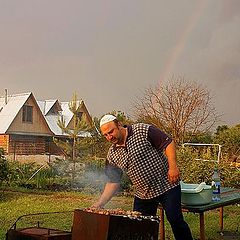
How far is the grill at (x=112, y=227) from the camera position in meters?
3.39

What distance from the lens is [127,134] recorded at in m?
4.22

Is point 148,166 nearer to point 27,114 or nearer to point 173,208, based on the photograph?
point 173,208

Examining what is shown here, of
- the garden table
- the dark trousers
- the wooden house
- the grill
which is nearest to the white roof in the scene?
the wooden house

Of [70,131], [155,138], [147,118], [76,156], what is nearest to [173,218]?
[155,138]

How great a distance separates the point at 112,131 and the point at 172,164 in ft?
2.03

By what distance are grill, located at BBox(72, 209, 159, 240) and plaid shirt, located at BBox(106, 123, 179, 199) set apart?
582 millimetres

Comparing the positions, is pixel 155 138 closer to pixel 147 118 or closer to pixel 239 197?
pixel 239 197

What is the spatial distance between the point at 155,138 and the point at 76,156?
1178cm

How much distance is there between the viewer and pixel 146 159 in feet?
13.8

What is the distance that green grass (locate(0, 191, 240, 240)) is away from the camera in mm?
6896

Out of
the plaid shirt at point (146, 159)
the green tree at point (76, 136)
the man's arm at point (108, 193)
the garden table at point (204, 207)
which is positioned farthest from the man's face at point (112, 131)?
the green tree at point (76, 136)

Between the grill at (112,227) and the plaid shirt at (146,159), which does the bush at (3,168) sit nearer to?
the plaid shirt at (146,159)

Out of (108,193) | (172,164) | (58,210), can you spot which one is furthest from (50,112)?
(172,164)

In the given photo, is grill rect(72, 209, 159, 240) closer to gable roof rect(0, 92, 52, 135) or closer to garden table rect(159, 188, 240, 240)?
garden table rect(159, 188, 240, 240)
